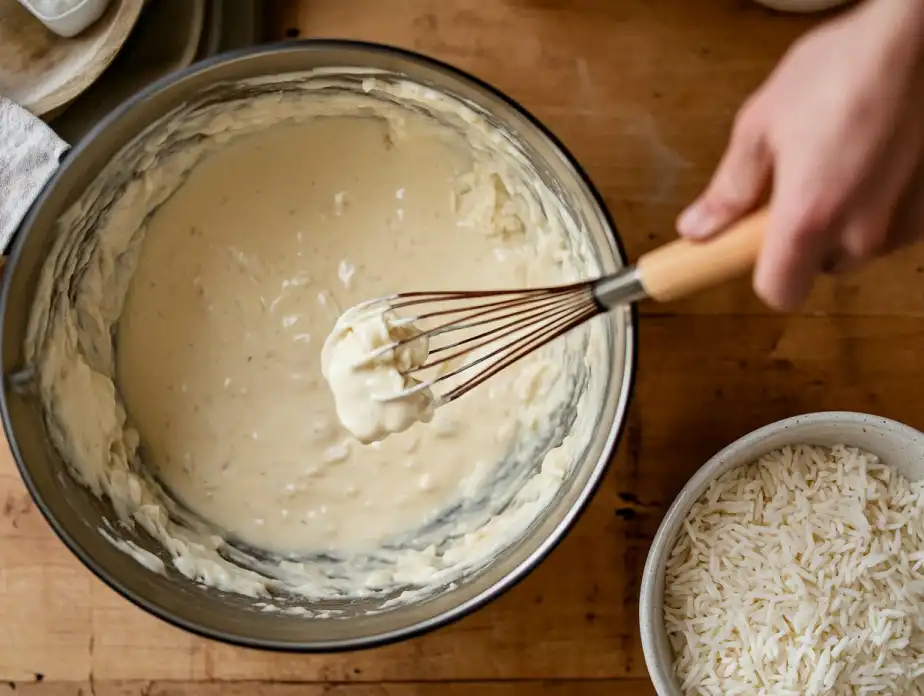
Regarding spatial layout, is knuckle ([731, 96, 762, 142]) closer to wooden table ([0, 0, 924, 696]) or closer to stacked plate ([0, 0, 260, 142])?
wooden table ([0, 0, 924, 696])

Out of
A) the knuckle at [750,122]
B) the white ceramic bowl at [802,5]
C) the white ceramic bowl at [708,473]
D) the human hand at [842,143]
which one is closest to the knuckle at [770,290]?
→ the human hand at [842,143]

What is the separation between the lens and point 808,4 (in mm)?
941

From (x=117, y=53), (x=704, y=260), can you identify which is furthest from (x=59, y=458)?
(x=704, y=260)

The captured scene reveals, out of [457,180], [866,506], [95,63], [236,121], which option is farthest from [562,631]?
[95,63]

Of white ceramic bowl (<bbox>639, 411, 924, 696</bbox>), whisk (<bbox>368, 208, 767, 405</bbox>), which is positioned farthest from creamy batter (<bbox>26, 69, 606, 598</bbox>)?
white ceramic bowl (<bbox>639, 411, 924, 696</bbox>)

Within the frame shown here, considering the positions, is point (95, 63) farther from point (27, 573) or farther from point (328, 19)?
point (27, 573)

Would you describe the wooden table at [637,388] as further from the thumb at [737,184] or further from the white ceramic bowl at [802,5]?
the thumb at [737,184]

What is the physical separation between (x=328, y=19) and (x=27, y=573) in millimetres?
676

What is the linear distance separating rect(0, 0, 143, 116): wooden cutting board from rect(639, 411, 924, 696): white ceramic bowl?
2.40 feet

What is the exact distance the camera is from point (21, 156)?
2.93 ft

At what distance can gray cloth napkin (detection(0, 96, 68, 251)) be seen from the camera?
2.94ft

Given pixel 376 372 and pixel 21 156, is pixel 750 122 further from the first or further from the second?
pixel 21 156

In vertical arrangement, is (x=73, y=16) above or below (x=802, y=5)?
above

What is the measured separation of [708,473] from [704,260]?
297 millimetres
